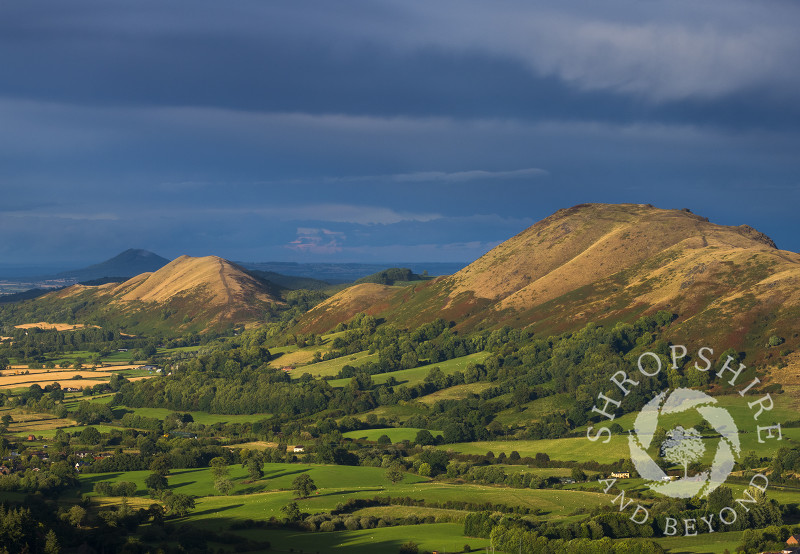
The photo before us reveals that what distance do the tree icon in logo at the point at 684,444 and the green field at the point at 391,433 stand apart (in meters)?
38.2

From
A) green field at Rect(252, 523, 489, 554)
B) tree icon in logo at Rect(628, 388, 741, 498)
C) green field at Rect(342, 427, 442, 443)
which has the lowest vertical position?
green field at Rect(252, 523, 489, 554)

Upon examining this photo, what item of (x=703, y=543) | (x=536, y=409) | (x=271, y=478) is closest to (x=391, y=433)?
(x=536, y=409)

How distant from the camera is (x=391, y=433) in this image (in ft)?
559

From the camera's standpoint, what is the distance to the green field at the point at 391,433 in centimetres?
16600

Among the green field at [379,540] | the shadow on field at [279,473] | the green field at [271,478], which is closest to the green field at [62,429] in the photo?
the green field at [271,478]

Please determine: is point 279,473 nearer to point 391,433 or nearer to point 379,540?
point 391,433

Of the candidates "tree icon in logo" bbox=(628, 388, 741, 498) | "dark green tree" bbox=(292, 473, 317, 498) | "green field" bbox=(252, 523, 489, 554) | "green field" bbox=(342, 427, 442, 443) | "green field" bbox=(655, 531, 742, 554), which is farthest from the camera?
"green field" bbox=(342, 427, 442, 443)

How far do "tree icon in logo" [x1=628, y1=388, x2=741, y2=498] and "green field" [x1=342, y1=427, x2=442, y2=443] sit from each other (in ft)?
125

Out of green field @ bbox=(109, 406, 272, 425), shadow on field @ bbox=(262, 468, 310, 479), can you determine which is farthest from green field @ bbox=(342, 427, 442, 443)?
green field @ bbox=(109, 406, 272, 425)

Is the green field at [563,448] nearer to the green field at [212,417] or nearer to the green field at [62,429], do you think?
the green field at [212,417]

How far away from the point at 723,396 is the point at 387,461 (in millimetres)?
62393

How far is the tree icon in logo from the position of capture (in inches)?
4577

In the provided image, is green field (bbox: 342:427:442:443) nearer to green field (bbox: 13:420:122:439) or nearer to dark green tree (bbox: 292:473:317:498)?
dark green tree (bbox: 292:473:317:498)

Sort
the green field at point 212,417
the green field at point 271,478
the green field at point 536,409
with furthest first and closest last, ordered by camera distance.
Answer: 1. the green field at point 212,417
2. the green field at point 536,409
3. the green field at point 271,478
